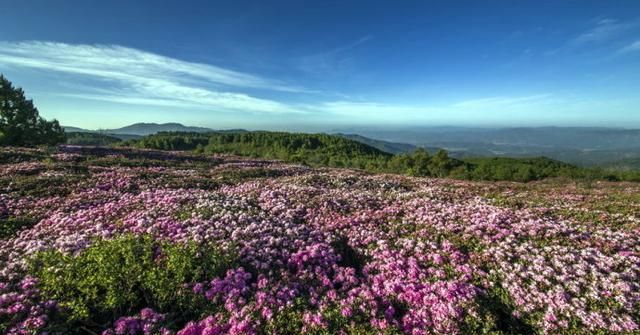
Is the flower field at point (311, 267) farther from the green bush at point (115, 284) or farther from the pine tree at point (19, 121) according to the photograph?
the pine tree at point (19, 121)

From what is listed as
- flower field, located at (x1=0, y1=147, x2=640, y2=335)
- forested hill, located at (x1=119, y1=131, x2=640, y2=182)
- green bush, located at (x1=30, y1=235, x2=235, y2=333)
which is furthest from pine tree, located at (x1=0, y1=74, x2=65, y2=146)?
green bush, located at (x1=30, y1=235, x2=235, y2=333)

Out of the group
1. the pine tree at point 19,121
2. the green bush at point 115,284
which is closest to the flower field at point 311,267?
the green bush at point 115,284

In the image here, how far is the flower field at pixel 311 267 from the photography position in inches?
241

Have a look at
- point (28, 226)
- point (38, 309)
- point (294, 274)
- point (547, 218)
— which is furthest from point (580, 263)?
point (28, 226)

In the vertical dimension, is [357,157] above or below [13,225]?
below

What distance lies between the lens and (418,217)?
12109 mm

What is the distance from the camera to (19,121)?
39438 millimetres

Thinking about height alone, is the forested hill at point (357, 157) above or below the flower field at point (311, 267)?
below

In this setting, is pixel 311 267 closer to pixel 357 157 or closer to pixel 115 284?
pixel 115 284

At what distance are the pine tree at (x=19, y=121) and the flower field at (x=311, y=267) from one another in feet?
120

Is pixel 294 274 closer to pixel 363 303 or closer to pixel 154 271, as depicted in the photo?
pixel 363 303

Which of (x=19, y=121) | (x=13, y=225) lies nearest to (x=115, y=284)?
(x=13, y=225)

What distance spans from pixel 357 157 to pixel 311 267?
125 metres

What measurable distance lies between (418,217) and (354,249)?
3841mm
